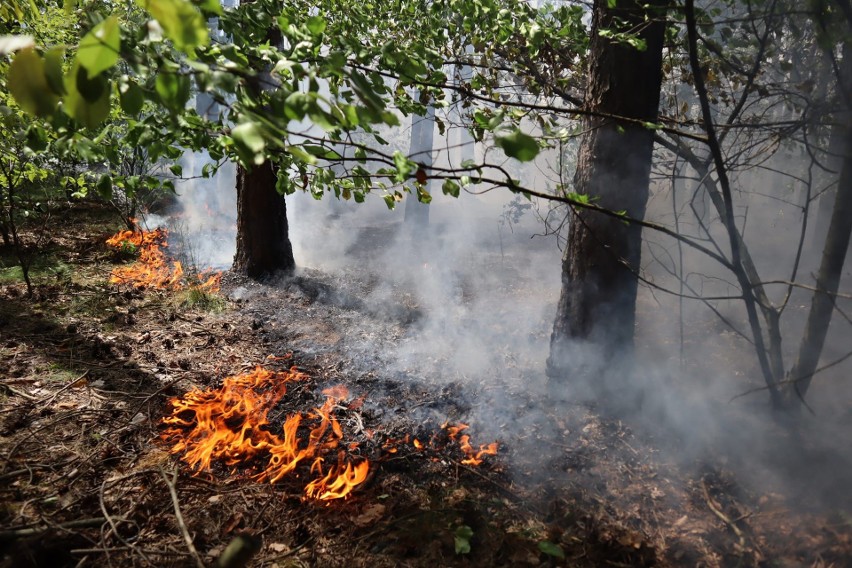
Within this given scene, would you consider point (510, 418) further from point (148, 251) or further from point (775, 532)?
point (148, 251)

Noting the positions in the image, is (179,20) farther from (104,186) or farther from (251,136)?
(104,186)

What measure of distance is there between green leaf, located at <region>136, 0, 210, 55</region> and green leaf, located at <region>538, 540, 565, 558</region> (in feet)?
10.3

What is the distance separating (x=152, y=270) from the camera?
786 cm

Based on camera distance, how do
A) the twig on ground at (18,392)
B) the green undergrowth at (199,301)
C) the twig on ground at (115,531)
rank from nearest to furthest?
the twig on ground at (115,531) → the twig on ground at (18,392) → the green undergrowth at (199,301)

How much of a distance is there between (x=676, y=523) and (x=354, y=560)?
2.34 metres

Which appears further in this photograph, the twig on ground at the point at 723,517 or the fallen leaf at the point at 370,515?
the twig on ground at the point at 723,517

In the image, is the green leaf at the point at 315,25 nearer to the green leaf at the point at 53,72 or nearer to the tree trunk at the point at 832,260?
the green leaf at the point at 53,72

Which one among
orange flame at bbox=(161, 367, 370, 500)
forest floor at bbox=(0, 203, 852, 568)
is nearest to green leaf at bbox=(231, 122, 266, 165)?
forest floor at bbox=(0, 203, 852, 568)

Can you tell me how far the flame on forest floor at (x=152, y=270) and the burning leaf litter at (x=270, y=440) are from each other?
3.51m

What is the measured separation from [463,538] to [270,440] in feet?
5.83

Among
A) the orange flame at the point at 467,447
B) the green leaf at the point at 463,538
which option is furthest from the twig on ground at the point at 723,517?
the green leaf at the point at 463,538

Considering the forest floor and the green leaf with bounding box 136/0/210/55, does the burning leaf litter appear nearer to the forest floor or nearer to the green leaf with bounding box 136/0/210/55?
the forest floor

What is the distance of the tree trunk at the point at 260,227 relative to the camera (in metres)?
→ 7.79

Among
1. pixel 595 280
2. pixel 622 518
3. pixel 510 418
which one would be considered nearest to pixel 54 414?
pixel 510 418
